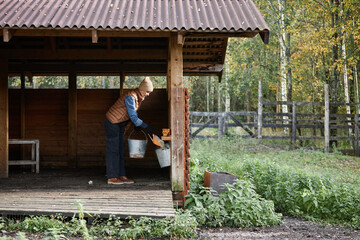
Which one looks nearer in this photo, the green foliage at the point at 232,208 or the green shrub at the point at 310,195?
the green foliage at the point at 232,208

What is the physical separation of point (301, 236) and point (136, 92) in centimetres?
380

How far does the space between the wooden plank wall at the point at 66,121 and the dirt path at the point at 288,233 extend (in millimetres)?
4029

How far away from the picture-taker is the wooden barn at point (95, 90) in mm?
6184

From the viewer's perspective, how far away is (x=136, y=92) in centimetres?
730

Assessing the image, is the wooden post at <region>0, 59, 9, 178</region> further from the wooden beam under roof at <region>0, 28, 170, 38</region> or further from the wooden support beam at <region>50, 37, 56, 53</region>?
the wooden beam under roof at <region>0, 28, 170, 38</region>

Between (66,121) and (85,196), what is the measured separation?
4.04m

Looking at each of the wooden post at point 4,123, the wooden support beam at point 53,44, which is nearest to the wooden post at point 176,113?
the wooden support beam at point 53,44

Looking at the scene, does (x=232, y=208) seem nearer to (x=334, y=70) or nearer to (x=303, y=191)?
(x=303, y=191)

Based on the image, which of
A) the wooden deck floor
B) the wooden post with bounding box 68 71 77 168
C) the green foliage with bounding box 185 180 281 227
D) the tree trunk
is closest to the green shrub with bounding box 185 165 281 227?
the green foliage with bounding box 185 180 281 227

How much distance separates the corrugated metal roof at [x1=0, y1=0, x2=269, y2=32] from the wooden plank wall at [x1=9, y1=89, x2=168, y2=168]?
10.4 ft

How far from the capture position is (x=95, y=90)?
9.92 meters

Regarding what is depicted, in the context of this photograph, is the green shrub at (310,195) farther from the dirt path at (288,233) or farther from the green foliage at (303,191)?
the dirt path at (288,233)

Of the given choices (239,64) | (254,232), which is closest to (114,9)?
(254,232)

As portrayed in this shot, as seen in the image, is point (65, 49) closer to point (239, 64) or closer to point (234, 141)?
point (234, 141)
